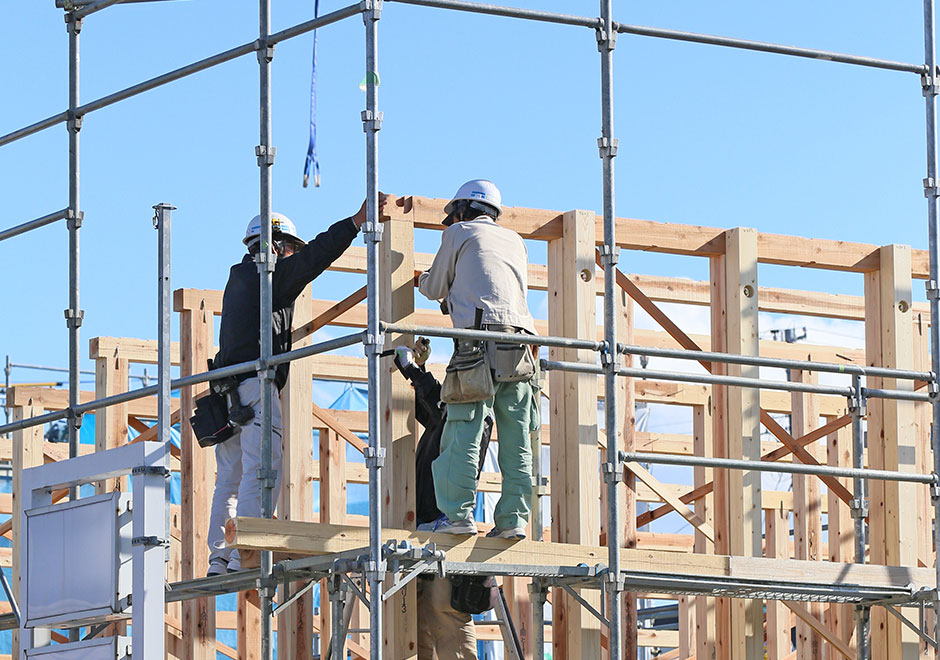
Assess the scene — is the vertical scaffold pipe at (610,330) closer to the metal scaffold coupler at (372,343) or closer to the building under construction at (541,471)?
the building under construction at (541,471)

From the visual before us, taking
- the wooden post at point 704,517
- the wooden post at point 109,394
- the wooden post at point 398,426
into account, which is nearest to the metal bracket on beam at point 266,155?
the wooden post at point 398,426

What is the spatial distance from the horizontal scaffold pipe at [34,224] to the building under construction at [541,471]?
0.14 ft

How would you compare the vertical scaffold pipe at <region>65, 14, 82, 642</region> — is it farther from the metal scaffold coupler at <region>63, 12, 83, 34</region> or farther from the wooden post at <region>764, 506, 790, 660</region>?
the wooden post at <region>764, 506, 790, 660</region>

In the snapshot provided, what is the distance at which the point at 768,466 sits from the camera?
9.90 m

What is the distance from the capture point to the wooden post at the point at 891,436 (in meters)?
11.1

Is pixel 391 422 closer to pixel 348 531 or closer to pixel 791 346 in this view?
pixel 348 531

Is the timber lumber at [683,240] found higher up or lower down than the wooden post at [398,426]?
higher up

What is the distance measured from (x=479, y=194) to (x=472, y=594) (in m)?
2.33

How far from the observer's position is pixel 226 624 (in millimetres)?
16047

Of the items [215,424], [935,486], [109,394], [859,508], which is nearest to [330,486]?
[109,394]

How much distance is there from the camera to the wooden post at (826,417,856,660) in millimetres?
14141

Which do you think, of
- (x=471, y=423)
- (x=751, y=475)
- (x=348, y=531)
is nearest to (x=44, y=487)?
(x=348, y=531)

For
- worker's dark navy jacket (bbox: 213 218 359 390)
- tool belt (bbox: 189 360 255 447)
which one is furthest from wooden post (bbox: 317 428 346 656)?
worker's dark navy jacket (bbox: 213 218 359 390)

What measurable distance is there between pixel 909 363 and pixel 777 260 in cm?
109
